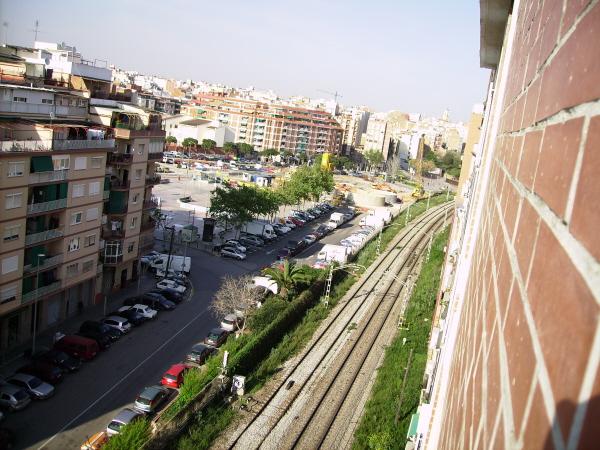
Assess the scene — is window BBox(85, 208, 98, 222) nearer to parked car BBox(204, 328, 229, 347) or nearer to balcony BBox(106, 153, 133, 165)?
balcony BBox(106, 153, 133, 165)

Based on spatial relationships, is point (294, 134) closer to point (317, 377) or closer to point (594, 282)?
point (317, 377)

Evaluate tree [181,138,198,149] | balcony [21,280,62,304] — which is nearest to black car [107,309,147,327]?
balcony [21,280,62,304]

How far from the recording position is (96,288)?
24359 mm

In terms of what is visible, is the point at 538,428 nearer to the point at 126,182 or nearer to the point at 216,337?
the point at 216,337

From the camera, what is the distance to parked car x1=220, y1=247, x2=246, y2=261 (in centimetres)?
3525

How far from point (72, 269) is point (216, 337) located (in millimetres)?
5773

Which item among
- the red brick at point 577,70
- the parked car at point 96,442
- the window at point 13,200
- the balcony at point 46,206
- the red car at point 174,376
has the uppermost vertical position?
the red brick at point 577,70

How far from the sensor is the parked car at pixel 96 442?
14.4m

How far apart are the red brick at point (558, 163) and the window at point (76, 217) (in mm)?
22033

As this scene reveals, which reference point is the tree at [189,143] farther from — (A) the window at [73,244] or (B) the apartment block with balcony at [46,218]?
(A) the window at [73,244]

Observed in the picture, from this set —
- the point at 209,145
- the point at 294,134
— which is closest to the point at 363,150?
the point at 294,134

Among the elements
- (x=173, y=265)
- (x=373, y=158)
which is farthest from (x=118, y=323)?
(x=373, y=158)

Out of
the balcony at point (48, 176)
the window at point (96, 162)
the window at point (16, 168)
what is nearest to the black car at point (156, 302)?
the window at point (96, 162)

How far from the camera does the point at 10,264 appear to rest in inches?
713
